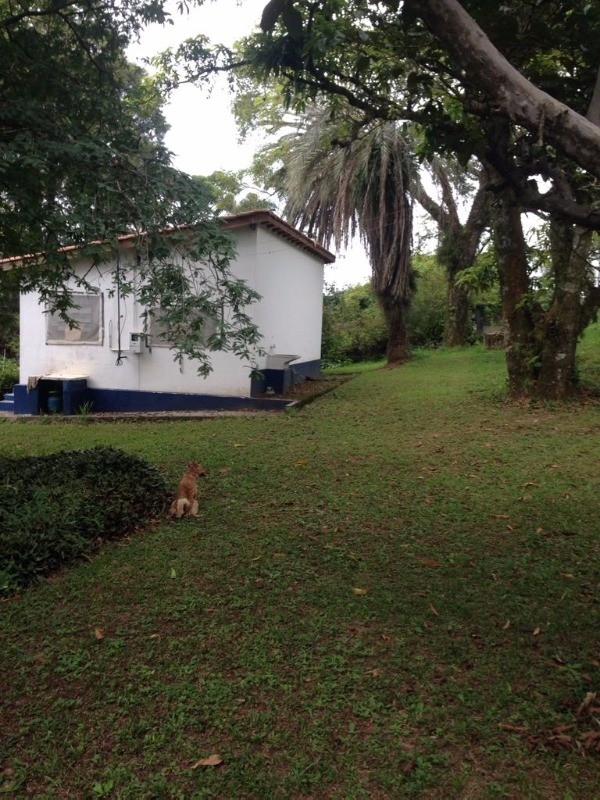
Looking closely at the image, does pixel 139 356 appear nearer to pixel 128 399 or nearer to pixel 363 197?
pixel 128 399

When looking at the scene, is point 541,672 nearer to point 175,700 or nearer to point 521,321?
point 175,700

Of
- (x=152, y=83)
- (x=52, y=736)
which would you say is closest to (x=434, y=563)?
(x=52, y=736)

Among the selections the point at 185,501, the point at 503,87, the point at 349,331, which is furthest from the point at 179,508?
the point at 349,331

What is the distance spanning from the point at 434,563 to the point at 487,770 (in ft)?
5.76

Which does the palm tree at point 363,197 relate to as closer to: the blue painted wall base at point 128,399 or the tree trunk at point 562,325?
the blue painted wall base at point 128,399

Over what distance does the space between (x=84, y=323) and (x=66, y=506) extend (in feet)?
26.3

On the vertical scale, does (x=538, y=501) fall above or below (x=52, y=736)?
above

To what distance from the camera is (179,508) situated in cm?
478

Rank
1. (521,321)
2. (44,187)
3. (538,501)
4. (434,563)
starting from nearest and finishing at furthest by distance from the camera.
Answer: (434,563) → (44,187) → (538,501) → (521,321)

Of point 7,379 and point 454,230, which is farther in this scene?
point 454,230

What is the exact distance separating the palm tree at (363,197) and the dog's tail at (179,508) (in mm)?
11700

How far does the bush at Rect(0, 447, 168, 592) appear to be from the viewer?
3.82 m

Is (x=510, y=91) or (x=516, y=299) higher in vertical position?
(x=516, y=299)

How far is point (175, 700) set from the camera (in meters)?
2.57
